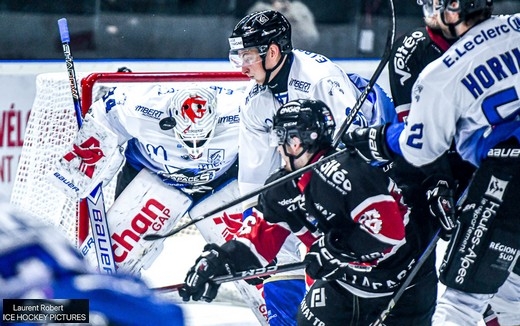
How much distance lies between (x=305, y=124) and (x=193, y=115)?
1.05 m

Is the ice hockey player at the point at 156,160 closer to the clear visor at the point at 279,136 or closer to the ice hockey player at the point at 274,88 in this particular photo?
the ice hockey player at the point at 274,88

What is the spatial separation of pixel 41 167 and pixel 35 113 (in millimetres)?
209

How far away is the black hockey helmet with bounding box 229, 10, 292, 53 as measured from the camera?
3.38 meters

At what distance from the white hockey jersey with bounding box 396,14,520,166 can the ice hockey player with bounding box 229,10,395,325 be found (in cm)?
78

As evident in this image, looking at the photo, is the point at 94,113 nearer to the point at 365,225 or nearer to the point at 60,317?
the point at 365,225

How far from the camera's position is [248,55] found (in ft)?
11.1

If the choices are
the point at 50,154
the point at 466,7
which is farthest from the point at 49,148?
the point at 466,7

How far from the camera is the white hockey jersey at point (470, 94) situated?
2422 mm

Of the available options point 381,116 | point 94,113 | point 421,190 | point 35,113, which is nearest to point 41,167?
point 35,113

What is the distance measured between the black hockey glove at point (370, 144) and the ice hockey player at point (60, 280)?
1558 millimetres

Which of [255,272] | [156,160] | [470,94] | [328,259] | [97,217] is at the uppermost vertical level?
[470,94]

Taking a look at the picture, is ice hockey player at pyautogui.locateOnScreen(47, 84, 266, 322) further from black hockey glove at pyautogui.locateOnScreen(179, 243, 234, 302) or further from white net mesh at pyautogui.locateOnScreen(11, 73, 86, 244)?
black hockey glove at pyautogui.locateOnScreen(179, 243, 234, 302)

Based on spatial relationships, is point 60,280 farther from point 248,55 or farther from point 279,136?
point 248,55

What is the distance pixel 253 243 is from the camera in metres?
2.75
